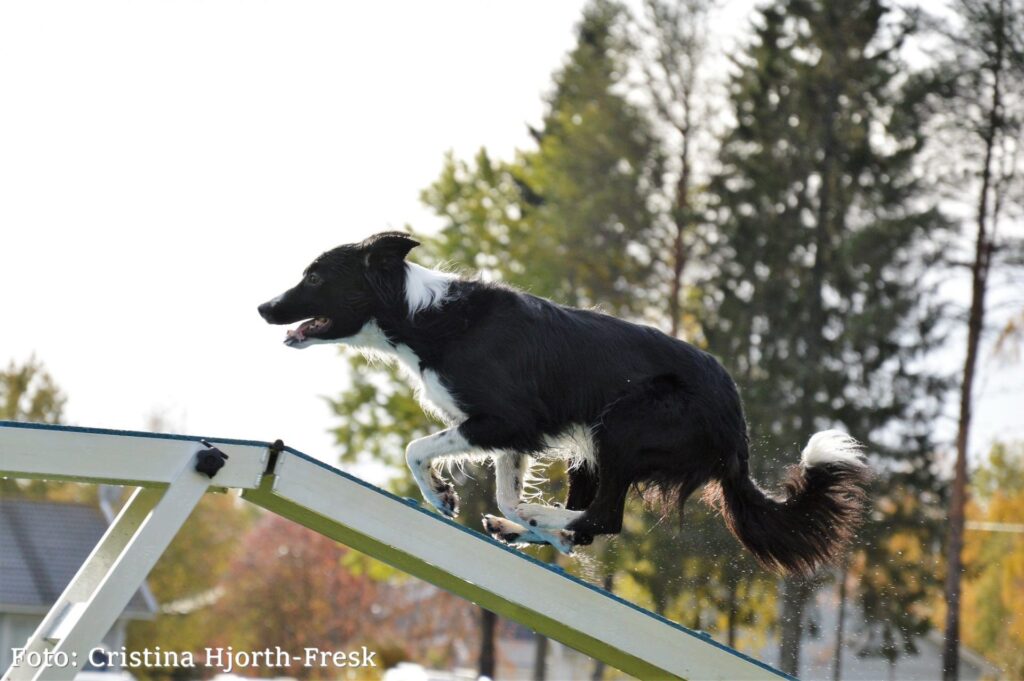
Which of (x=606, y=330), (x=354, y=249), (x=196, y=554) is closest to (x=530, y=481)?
(x=606, y=330)

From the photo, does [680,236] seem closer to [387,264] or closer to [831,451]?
[831,451]

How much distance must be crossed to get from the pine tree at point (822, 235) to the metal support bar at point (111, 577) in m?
19.0

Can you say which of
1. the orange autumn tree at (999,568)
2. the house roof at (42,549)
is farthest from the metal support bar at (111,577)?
the orange autumn tree at (999,568)

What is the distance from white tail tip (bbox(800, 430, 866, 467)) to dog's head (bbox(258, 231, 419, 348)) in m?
2.33

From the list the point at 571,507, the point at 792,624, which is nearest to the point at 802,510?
the point at 571,507

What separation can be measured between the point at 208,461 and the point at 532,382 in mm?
1738

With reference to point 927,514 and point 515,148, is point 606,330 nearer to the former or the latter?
point 927,514

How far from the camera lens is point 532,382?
6.24 meters

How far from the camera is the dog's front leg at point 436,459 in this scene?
243 inches

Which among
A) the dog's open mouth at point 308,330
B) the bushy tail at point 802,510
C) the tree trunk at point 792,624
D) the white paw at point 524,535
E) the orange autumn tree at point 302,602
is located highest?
the dog's open mouth at point 308,330

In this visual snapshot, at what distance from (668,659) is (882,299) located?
20599 millimetres

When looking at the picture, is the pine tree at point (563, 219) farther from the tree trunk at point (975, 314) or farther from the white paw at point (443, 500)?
the white paw at point (443, 500)

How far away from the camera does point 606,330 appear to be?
20.9 feet

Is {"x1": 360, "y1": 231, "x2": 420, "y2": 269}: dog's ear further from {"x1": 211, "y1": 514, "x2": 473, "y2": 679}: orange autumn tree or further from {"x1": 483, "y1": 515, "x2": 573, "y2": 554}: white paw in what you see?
{"x1": 211, "y1": 514, "x2": 473, "y2": 679}: orange autumn tree
